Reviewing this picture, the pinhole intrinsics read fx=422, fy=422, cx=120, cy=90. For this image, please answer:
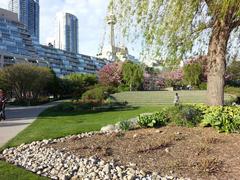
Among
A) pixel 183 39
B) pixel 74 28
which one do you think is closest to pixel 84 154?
pixel 183 39

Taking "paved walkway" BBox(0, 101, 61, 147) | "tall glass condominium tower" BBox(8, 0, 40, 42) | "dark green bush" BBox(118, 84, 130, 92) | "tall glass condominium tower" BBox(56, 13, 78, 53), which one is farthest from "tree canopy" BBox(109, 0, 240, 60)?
"tall glass condominium tower" BBox(8, 0, 40, 42)

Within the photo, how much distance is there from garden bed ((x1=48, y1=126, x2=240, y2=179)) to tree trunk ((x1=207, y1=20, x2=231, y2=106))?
1.30m

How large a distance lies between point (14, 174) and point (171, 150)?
10.5 ft

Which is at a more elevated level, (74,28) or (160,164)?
(74,28)

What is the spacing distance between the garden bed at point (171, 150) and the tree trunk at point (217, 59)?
1302 millimetres

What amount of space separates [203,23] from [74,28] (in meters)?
165

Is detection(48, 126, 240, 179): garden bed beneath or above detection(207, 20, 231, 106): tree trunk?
beneath

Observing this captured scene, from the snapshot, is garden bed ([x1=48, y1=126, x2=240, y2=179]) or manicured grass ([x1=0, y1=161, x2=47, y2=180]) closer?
manicured grass ([x1=0, y1=161, x2=47, y2=180])

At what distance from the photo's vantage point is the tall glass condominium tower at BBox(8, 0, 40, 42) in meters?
177

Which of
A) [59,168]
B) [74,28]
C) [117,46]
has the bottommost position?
[59,168]

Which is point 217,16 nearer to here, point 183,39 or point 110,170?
point 183,39

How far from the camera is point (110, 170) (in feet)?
23.7

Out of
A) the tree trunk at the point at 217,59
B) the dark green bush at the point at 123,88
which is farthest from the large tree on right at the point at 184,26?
the dark green bush at the point at 123,88

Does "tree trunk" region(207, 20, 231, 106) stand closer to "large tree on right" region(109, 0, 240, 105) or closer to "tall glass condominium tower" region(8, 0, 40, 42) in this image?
"large tree on right" region(109, 0, 240, 105)
